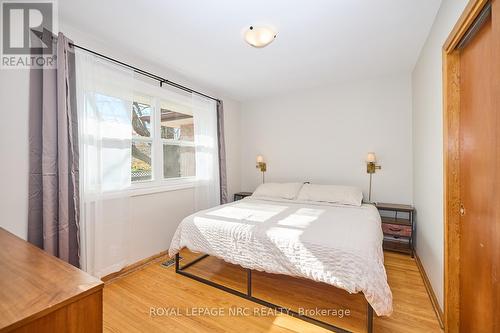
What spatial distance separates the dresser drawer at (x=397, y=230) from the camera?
2.74m

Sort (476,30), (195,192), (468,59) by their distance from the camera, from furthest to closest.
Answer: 1. (195,192)
2. (468,59)
3. (476,30)

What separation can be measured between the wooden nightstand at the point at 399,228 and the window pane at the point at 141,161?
3.07 meters

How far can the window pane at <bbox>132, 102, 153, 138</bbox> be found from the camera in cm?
268

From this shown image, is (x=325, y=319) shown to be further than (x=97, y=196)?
No

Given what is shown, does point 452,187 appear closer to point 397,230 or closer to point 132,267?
point 397,230

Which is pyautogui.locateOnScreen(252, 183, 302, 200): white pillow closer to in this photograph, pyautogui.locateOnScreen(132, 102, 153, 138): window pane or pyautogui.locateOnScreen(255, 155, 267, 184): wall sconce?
pyautogui.locateOnScreen(255, 155, 267, 184): wall sconce

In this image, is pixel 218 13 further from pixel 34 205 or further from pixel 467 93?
pixel 34 205

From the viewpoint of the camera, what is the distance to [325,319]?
1726 millimetres

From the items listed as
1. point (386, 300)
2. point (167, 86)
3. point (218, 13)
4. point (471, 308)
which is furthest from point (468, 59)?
point (167, 86)

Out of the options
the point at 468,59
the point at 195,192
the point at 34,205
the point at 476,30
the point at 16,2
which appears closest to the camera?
the point at 476,30

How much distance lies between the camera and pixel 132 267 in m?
2.49

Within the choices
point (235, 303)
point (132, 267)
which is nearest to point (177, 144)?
point (132, 267)

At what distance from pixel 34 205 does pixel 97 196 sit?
0.43 metres

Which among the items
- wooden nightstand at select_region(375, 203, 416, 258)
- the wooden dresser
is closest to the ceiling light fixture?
the wooden dresser
